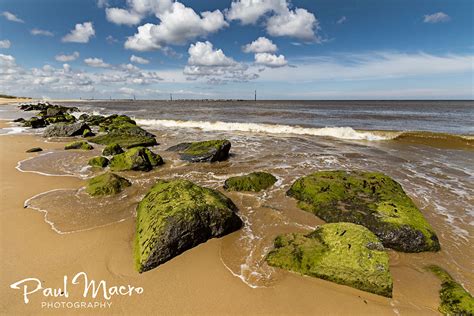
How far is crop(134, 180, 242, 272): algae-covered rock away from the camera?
4.45 metres

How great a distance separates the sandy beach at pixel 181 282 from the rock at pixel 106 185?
1.87 m

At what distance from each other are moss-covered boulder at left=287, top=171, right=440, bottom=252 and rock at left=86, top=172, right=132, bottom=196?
16.5 ft

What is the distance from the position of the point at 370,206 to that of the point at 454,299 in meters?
2.54

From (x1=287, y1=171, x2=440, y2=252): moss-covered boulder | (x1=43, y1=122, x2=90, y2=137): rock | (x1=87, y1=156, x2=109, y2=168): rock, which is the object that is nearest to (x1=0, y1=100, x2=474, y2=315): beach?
(x1=287, y1=171, x2=440, y2=252): moss-covered boulder

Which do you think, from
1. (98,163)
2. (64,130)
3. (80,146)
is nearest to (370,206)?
(98,163)

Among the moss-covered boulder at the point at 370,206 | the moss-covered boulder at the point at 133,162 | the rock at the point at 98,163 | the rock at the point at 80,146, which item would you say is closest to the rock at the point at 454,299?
the moss-covered boulder at the point at 370,206

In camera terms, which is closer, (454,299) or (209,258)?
(454,299)

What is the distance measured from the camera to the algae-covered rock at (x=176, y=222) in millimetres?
4445

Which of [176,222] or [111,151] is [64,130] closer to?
[111,151]

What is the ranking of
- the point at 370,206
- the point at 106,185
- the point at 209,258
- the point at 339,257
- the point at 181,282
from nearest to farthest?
the point at 181,282 < the point at 339,257 < the point at 209,258 < the point at 370,206 < the point at 106,185

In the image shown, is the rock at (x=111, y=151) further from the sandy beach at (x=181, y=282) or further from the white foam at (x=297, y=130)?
the white foam at (x=297, y=130)

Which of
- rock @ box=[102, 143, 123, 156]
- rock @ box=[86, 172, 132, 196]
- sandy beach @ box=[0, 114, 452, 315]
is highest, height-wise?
rock @ box=[102, 143, 123, 156]

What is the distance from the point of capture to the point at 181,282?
13.4 ft

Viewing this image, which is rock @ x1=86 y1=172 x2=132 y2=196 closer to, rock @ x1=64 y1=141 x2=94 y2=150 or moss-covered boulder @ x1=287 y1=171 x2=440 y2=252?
moss-covered boulder @ x1=287 y1=171 x2=440 y2=252
